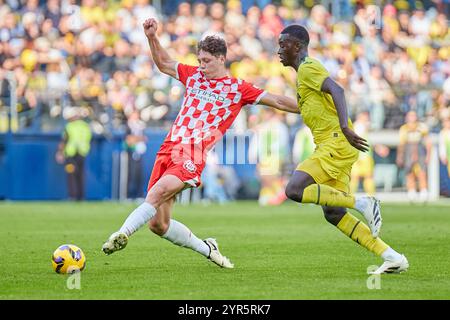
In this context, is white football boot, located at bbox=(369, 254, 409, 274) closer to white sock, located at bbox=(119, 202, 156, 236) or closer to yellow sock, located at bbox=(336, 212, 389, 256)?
yellow sock, located at bbox=(336, 212, 389, 256)

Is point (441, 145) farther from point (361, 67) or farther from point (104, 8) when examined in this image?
point (104, 8)

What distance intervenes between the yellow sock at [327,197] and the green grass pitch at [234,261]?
2.27 feet

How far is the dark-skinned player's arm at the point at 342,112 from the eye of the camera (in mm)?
9031

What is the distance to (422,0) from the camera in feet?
106

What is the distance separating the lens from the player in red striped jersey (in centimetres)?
990

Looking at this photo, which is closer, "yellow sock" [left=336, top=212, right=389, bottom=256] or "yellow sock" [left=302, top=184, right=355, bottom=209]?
"yellow sock" [left=302, top=184, right=355, bottom=209]

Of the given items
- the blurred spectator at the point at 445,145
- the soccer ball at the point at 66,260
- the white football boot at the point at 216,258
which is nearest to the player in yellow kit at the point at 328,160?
the white football boot at the point at 216,258

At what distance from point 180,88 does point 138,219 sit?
18005mm

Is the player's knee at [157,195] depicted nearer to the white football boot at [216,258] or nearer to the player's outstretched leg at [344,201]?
the white football boot at [216,258]

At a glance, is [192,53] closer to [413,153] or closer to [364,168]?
[364,168]

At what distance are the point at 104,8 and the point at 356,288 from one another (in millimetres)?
21919

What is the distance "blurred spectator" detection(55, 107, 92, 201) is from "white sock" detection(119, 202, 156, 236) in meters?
16.9

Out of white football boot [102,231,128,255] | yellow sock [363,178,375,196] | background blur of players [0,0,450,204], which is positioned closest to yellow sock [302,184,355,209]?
white football boot [102,231,128,255]

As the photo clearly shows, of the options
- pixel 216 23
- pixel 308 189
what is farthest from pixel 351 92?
pixel 308 189
